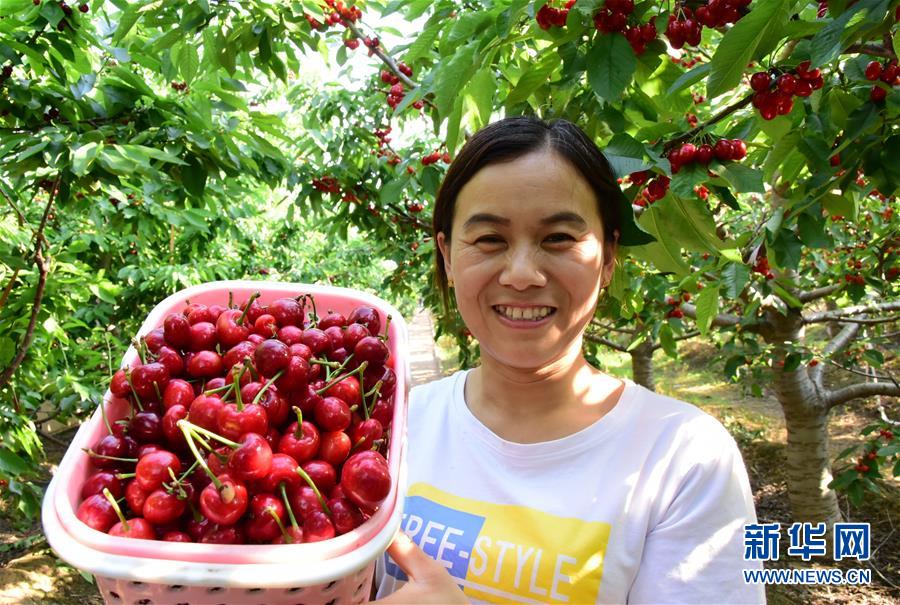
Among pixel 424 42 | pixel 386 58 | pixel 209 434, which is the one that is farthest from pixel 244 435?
pixel 386 58

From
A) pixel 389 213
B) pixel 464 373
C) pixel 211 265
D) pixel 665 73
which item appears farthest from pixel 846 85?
pixel 211 265

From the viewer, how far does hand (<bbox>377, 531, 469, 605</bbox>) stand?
0.94 m

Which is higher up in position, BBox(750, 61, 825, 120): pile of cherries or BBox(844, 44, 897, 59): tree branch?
BBox(844, 44, 897, 59): tree branch

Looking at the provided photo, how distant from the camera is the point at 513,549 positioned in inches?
45.6

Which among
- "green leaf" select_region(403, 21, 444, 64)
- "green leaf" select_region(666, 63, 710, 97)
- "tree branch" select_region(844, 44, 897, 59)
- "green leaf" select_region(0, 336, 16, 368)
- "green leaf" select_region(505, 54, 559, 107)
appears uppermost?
"green leaf" select_region(403, 21, 444, 64)

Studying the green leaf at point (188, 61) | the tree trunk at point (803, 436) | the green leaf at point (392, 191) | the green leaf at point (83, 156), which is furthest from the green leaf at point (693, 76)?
the tree trunk at point (803, 436)

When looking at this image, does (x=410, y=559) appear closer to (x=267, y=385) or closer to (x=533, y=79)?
(x=267, y=385)

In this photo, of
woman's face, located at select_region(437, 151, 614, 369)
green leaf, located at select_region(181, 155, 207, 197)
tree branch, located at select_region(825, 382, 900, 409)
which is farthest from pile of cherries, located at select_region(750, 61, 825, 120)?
tree branch, located at select_region(825, 382, 900, 409)

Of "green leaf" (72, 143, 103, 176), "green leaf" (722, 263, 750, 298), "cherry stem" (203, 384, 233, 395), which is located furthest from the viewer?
"green leaf" (722, 263, 750, 298)

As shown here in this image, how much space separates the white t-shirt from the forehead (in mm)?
419

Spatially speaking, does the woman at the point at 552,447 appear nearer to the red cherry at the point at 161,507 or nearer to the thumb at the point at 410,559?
the thumb at the point at 410,559

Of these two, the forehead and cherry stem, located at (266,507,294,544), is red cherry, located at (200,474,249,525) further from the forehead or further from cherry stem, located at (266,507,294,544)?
the forehead

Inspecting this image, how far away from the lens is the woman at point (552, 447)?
111 cm

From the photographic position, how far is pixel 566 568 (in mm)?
1116
